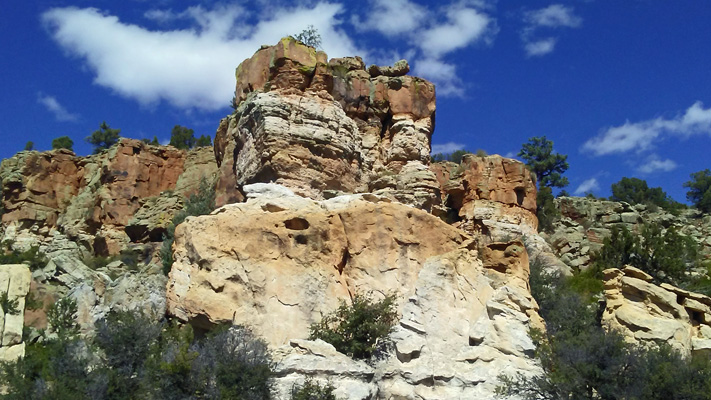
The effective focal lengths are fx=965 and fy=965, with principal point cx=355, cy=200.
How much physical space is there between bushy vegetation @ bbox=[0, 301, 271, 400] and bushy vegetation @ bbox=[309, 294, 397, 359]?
5.92ft

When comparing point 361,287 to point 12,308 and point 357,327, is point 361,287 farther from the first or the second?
point 12,308

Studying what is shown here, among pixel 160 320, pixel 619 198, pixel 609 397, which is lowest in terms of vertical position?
pixel 609 397

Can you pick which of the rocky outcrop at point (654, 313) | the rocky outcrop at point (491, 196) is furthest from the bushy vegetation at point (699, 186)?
the rocky outcrop at point (654, 313)

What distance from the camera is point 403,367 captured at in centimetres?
2088

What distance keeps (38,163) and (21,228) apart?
11.9 feet

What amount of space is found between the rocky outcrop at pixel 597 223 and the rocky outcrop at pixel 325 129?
11.2 meters

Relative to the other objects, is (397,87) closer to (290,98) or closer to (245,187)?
(290,98)

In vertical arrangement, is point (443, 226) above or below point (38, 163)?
below

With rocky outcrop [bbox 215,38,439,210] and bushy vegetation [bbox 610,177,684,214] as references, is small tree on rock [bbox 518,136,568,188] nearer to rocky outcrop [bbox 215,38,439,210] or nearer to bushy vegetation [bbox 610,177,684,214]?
bushy vegetation [bbox 610,177,684,214]

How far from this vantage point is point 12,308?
26.5 m

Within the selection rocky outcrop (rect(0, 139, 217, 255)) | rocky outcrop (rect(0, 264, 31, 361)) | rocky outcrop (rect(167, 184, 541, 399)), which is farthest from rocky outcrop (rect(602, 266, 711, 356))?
rocky outcrop (rect(0, 139, 217, 255))

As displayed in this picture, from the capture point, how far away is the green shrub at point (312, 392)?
1902cm

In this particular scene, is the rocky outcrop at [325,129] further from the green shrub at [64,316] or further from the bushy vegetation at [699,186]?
the bushy vegetation at [699,186]

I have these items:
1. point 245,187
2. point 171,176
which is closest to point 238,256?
point 245,187
